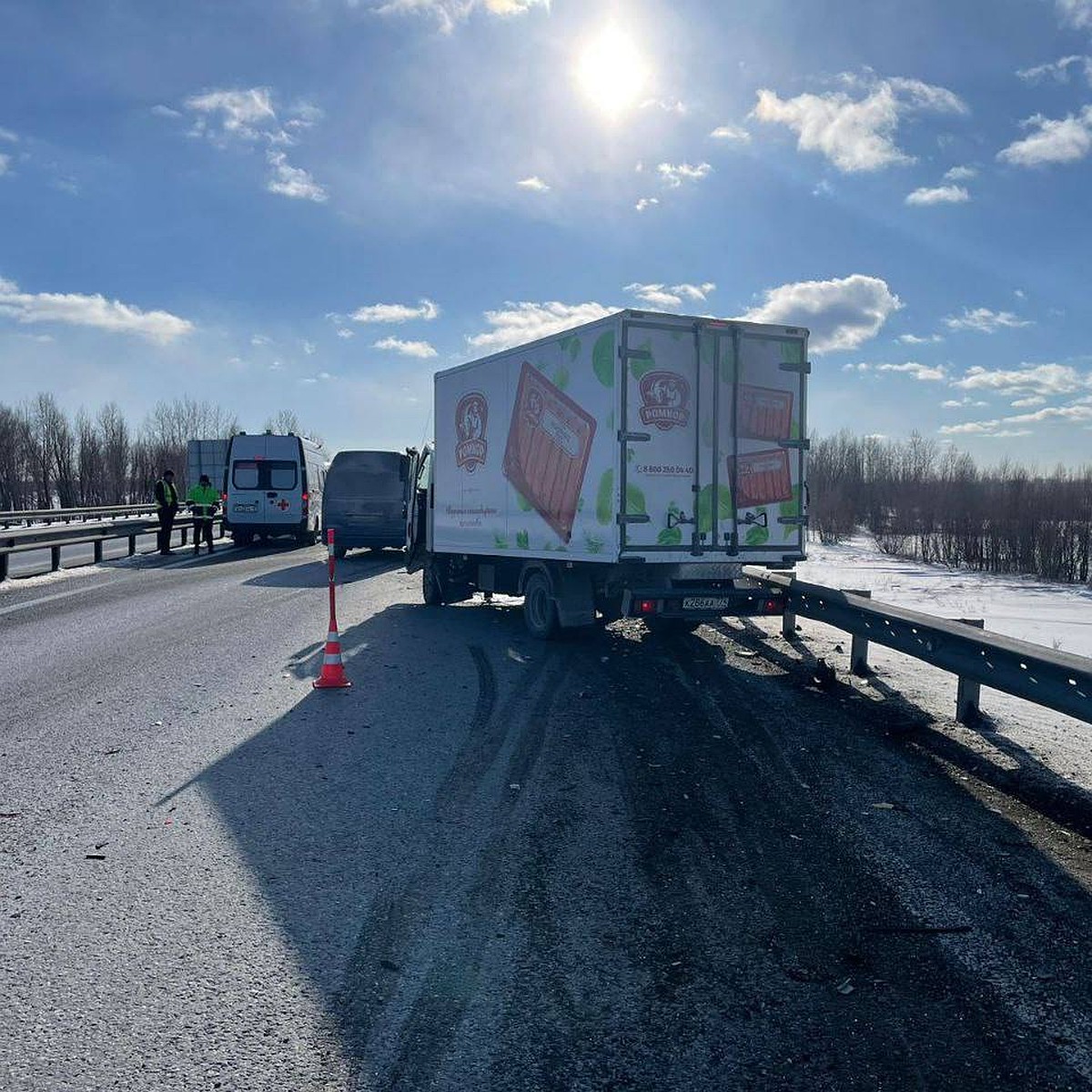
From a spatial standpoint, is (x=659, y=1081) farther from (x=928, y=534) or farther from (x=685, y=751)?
(x=928, y=534)

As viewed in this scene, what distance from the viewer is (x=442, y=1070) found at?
263 cm

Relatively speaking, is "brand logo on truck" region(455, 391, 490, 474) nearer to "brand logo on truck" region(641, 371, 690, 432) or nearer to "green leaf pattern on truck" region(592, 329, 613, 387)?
"green leaf pattern on truck" region(592, 329, 613, 387)

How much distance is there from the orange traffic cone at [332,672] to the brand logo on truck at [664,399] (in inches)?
143

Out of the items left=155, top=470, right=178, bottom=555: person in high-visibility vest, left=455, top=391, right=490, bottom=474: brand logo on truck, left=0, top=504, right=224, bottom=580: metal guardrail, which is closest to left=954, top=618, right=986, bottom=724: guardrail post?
left=455, top=391, right=490, bottom=474: brand logo on truck

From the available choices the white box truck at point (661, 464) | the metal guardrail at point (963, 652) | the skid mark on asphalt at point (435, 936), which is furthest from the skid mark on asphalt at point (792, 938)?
the white box truck at point (661, 464)

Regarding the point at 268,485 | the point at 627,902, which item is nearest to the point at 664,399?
the point at 627,902

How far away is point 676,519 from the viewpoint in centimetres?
940

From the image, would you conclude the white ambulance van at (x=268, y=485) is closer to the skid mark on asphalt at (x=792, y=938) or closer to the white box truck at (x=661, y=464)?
the white box truck at (x=661, y=464)

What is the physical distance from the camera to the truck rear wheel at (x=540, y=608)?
10.5 metres

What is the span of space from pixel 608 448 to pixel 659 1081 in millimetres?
7045

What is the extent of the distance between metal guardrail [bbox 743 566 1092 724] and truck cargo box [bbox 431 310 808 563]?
106 cm

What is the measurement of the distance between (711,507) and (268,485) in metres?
17.8

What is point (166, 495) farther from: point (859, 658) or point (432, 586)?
point (859, 658)

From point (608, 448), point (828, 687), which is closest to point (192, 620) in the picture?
point (608, 448)
